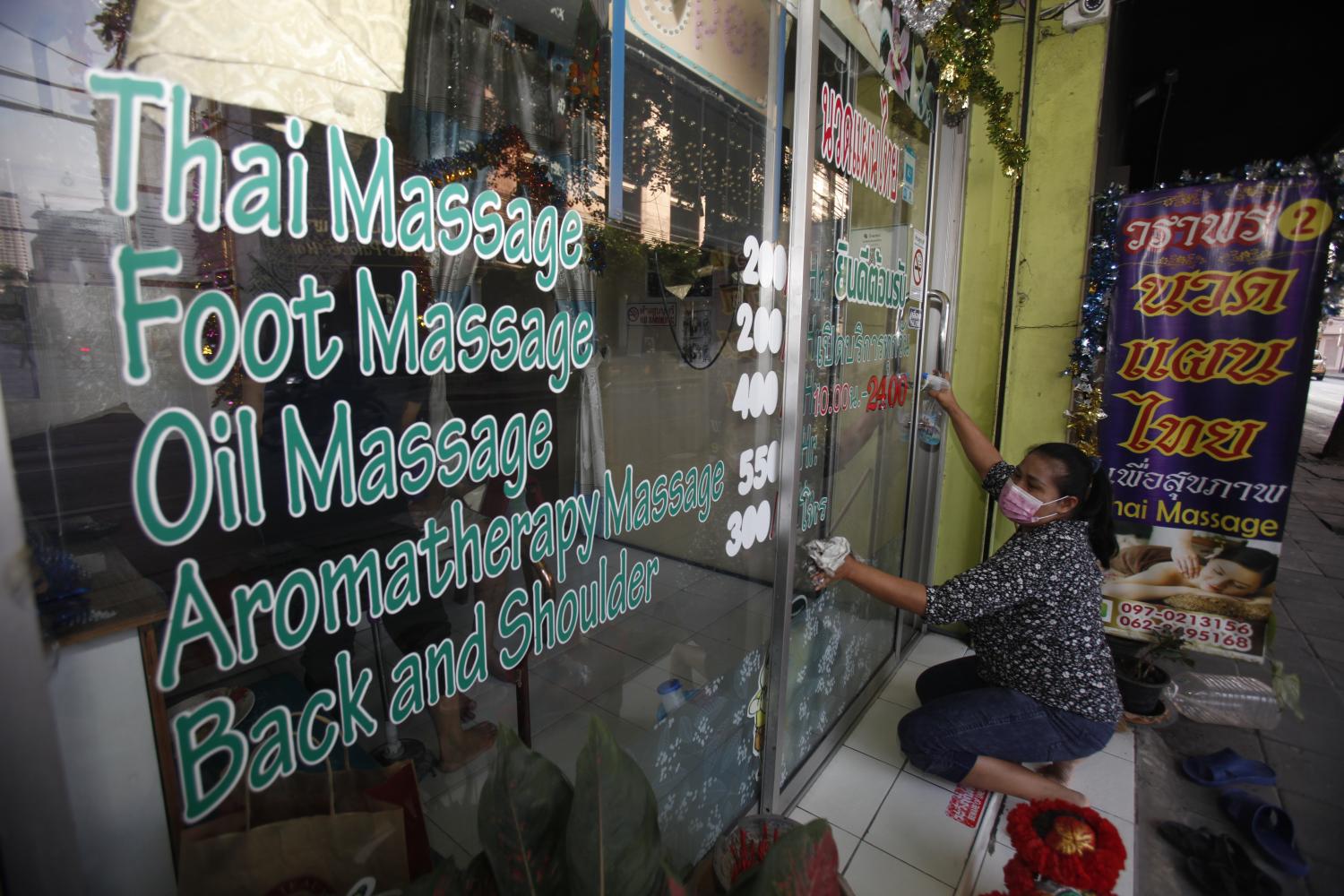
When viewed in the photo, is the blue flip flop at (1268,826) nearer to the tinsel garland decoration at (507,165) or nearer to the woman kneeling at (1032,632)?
the woman kneeling at (1032,632)

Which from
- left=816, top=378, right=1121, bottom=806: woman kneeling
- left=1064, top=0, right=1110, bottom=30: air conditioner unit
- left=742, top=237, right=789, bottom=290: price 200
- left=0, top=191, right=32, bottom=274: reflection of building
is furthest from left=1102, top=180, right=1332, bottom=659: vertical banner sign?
left=0, top=191, right=32, bottom=274: reflection of building

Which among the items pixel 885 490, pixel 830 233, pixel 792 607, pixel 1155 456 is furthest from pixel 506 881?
pixel 1155 456

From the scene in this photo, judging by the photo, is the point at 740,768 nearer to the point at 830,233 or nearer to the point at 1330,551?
the point at 830,233

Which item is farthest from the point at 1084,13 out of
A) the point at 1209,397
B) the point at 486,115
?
the point at 486,115

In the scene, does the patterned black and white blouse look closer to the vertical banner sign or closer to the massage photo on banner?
the massage photo on banner

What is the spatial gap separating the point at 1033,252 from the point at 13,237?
3.23m

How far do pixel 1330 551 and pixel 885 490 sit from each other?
4702mm

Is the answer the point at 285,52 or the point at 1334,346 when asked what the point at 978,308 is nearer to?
the point at 285,52

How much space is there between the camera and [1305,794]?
2119mm

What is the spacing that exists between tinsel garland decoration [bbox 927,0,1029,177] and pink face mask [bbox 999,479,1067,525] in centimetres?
153

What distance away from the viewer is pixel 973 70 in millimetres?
2383

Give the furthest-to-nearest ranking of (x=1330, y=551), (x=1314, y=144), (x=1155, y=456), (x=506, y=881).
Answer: (x=1314, y=144), (x=1330, y=551), (x=1155, y=456), (x=506, y=881)

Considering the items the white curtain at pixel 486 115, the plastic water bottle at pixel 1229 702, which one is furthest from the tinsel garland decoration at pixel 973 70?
the plastic water bottle at pixel 1229 702

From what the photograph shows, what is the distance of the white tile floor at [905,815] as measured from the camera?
1774 millimetres
